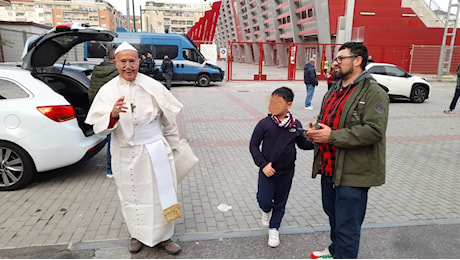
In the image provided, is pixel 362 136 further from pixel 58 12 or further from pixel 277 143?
pixel 58 12

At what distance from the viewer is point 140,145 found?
2.64 meters

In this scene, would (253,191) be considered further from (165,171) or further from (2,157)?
(2,157)

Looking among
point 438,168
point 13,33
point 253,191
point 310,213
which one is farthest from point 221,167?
point 13,33

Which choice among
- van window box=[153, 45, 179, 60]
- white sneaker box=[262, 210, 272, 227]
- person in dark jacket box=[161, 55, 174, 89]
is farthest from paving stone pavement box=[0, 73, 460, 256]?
van window box=[153, 45, 179, 60]

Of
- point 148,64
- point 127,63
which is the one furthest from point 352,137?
point 148,64

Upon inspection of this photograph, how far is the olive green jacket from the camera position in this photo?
6.81 feet

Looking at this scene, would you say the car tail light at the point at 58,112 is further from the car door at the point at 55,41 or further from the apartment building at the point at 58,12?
the apartment building at the point at 58,12

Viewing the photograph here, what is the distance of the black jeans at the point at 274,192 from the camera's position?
288cm

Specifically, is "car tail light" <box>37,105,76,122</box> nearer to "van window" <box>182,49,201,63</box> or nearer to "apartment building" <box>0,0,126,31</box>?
"van window" <box>182,49,201,63</box>

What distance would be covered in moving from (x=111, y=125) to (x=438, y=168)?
5346mm

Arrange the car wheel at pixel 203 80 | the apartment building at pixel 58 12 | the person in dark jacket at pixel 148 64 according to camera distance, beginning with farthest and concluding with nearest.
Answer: the apartment building at pixel 58 12
the car wheel at pixel 203 80
the person in dark jacket at pixel 148 64

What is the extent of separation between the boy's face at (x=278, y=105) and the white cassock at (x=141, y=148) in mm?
838

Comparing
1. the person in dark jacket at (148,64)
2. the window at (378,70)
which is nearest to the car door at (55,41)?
the person in dark jacket at (148,64)

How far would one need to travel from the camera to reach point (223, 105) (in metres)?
11.4
